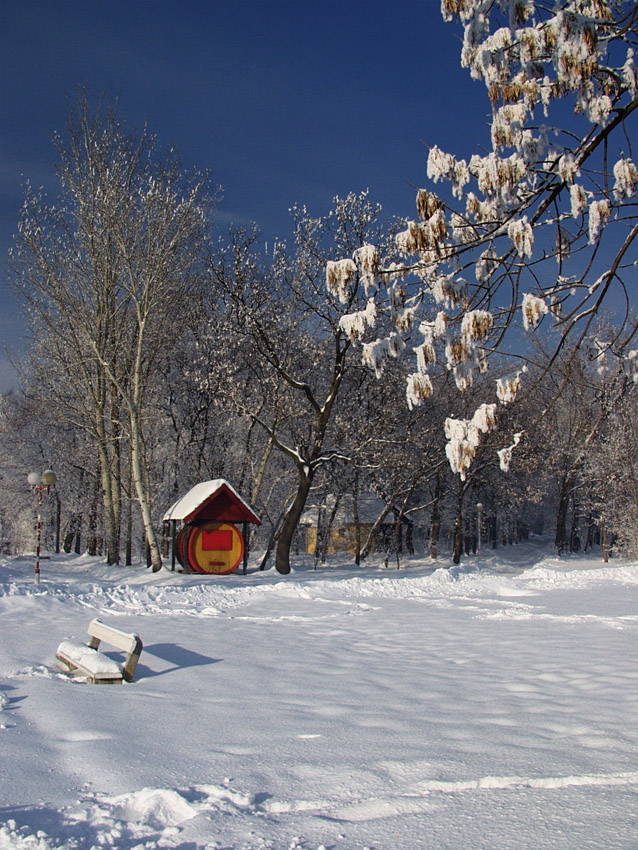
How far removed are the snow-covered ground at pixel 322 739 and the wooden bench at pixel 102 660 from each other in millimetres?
184

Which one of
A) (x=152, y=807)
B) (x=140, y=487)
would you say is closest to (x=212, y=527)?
(x=140, y=487)

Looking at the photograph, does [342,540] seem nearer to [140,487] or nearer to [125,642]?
[140,487]

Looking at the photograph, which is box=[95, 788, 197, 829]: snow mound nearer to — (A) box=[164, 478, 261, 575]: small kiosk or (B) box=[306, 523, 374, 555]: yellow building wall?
(A) box=[164, 478, 261, 575]: small kiosk

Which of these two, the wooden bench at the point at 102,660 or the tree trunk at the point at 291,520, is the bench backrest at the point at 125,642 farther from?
the tree trunk at the point at 291,520

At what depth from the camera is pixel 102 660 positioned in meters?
6.54

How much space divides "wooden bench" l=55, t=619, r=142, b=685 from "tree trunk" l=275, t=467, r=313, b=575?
15858 millimetres

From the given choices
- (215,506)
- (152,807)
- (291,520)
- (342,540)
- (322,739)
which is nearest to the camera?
(152,807)

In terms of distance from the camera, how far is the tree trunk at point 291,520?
75.3 feet

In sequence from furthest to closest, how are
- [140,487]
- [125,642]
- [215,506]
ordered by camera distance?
[215,506] → [140,487] → [125,642]

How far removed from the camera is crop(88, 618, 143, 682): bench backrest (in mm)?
6574

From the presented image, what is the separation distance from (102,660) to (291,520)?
17.3 meters

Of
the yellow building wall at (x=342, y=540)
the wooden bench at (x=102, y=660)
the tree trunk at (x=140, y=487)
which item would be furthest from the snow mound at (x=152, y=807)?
the yellow building wall at (x=342, y=540)

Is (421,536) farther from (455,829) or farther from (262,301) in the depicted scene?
(455,829)

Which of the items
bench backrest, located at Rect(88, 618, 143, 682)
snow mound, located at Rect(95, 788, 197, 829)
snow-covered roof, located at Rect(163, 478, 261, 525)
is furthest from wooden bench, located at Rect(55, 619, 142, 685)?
snow-covered roof, located at Rect(163, 478, 261, 525)
